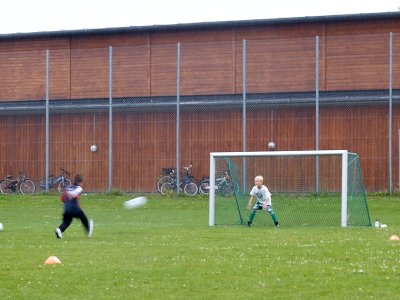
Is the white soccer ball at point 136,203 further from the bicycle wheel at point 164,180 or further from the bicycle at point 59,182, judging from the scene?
the bicycle at point 59,182

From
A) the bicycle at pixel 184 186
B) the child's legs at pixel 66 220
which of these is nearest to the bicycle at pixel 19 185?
the bicycle at pixel 184 186

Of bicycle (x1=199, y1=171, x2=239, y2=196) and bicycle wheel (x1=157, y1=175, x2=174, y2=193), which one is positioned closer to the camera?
bicycle (x1=199, y1=171, x2=239, y2=196)

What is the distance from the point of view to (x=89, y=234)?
20.8 metres

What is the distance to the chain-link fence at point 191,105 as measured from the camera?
38312mm

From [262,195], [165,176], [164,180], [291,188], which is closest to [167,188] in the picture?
[164,180]

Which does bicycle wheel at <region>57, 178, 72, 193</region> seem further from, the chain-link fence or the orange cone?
the orange cone

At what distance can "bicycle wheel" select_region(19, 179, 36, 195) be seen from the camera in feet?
137

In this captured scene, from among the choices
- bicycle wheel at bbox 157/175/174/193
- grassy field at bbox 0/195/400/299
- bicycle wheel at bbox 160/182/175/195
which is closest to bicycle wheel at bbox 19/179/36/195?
bicycle wheel at bbox 157/175/174/193

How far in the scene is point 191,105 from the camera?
40375mm

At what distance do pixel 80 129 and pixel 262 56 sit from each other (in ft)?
27.9

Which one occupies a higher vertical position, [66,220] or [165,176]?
[165,176]

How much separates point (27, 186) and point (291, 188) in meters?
15.3

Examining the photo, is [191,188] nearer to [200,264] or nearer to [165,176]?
→ [165,176]

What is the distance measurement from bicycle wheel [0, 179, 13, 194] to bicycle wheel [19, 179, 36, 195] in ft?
1.79
